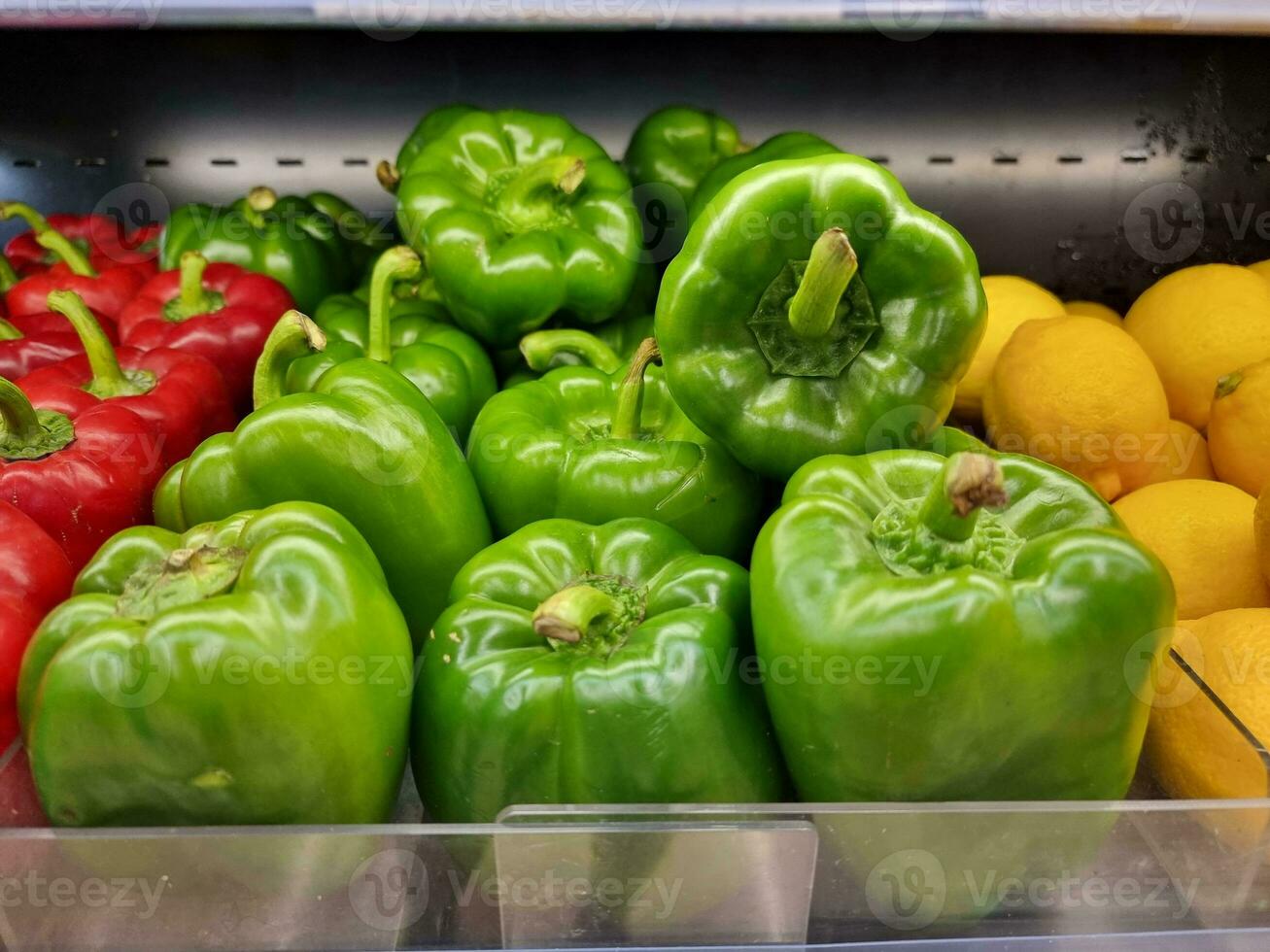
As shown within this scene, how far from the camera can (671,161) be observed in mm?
1902

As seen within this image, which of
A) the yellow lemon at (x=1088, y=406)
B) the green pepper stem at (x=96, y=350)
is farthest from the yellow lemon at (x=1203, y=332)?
the green pepper stem at (x=96, y=350)

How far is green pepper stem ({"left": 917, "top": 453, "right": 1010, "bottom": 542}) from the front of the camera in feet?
2.96

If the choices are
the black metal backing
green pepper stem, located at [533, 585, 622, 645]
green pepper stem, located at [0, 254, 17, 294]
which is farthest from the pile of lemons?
green pepper stem, located at [0, 254, 17, 294]

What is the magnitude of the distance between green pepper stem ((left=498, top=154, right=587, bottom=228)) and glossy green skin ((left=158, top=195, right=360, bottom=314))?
0.37m

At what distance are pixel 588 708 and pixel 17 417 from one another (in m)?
0.78

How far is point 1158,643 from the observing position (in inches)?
38.4

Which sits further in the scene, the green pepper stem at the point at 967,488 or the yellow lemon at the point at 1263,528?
the yellow lemon at the point at 1263,528

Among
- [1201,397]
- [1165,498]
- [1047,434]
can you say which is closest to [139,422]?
[1047,434]

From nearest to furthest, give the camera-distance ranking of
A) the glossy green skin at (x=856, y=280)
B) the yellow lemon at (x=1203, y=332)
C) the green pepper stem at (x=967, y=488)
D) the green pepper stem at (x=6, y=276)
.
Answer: the green pepper stem at (x=967, y=488) < the glossy green skin at (x=856, y=280) < the yellow lemon at (x=1203, y=332) < the green pepper stem at (x=6, y=276)

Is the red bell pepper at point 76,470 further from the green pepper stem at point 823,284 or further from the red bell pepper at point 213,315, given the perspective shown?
the green pepper stem at point 823,284

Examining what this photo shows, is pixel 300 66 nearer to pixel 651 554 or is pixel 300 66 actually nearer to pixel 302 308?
pixel 302 308

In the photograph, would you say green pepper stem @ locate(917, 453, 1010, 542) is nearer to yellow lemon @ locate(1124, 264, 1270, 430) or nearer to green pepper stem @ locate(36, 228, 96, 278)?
yellow lemon @ locate(1124, 264, 1270, 430)

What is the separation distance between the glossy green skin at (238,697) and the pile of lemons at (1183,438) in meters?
0.77

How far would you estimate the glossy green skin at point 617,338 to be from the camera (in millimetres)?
1760
